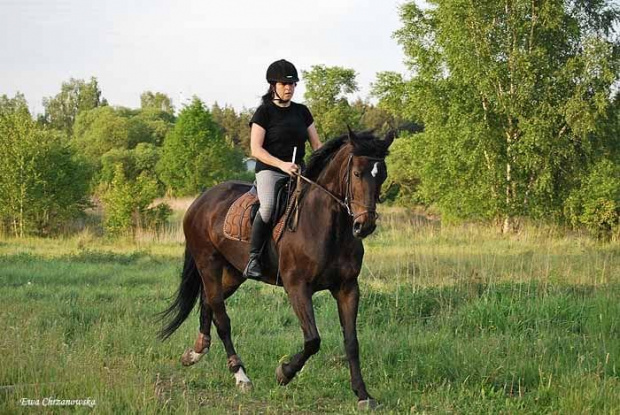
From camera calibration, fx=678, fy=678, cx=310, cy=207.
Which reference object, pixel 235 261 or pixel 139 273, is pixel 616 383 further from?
pixel 139 273

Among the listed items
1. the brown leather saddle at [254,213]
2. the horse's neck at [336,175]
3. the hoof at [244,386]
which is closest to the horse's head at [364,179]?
the horse's neck at [336,175]

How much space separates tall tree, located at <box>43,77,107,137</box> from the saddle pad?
8954 cm

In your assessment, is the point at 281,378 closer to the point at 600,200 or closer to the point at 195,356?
the point at 195,356

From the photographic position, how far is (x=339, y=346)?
782 cm

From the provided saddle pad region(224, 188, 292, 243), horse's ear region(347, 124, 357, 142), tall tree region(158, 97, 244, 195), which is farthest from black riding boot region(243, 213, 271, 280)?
tall tree region(158, 97, 244, 195)

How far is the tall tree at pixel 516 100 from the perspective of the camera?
961 inches

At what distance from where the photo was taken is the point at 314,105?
55.1 m

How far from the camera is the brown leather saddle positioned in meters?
Result: 6.44

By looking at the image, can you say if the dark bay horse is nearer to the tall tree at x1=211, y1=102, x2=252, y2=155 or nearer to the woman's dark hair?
the woman's dark hair

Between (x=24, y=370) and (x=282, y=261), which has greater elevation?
(x=282, y=261)

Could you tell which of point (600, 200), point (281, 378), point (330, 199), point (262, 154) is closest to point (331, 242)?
point (330, 199)

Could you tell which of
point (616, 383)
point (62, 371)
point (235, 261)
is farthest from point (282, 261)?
point (616, 383)

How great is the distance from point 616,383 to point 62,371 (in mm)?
4918

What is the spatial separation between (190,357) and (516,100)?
809 inches
